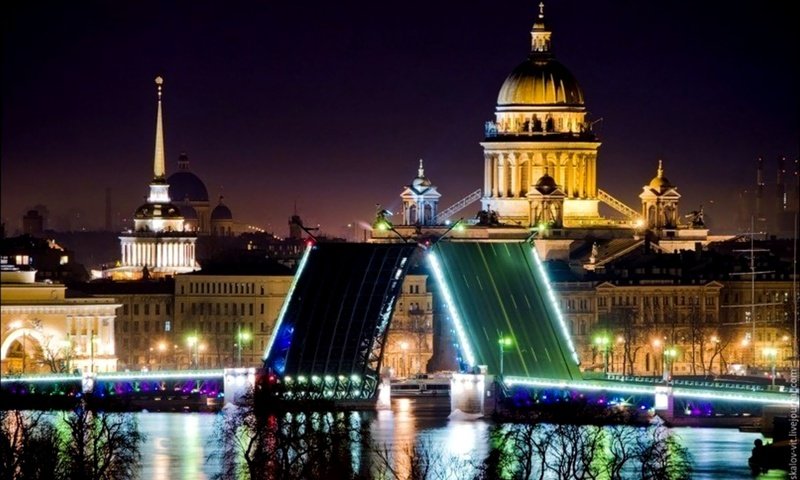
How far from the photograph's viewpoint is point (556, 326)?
435ft

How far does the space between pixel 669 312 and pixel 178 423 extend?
33845mm

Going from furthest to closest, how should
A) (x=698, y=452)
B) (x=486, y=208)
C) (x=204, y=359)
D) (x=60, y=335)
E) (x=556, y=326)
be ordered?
1. (x=486, y=208)
2. (x=204, y=359)
3. (x=60, y=335)
4. (x=556, y=326)
5. (x=698, y=452)

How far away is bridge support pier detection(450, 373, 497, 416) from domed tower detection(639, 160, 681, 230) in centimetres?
3599

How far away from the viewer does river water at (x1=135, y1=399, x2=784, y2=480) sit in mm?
110688

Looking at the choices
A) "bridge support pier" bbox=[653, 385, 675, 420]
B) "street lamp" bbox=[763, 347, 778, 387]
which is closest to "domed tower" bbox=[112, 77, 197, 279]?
"street lamp" bbox=[763, 347, 778, 387]

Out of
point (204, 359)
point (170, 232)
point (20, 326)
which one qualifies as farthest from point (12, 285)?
point (170, 232)

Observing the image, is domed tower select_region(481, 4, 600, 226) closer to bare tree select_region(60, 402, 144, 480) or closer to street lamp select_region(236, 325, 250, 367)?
street lamp select_region(236, 325, 250, 367)

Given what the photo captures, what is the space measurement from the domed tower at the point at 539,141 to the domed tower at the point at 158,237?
13.3 m

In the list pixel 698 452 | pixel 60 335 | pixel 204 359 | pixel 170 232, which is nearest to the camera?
pixel 698 452

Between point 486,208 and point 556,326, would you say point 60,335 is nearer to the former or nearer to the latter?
point 556,326

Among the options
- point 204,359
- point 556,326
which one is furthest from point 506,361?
point 204,359

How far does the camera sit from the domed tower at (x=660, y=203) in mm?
165000

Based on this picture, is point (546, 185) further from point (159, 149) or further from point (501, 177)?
point (159, 149)

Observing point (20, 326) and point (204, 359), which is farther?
point (204, 359)
